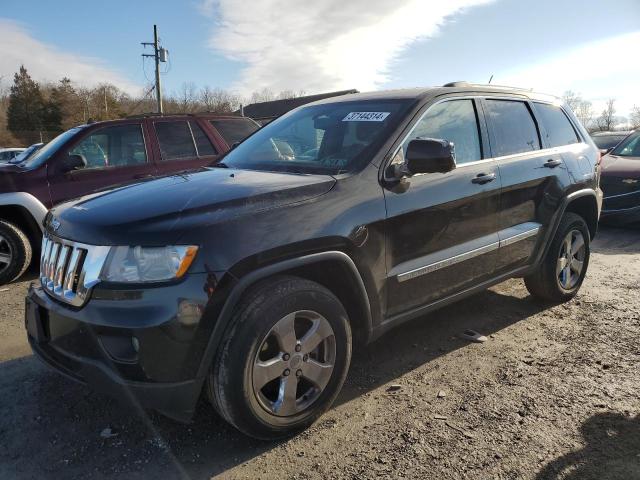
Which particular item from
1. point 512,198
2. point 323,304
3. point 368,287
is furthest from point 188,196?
point 512,198

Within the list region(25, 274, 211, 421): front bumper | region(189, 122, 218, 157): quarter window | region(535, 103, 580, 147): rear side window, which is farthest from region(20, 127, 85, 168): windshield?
region(535, 103, 580, 147): rear side window

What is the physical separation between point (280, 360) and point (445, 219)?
144 centimetres

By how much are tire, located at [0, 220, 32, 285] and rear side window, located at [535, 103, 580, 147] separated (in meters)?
5.53

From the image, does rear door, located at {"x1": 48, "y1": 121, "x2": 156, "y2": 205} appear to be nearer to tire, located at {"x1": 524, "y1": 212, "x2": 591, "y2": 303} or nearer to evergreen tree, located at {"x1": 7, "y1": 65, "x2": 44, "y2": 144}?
tire, located at {"x1": 524, "y1": 212, "x2": 591, "y2": 303}

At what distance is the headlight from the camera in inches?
85.8

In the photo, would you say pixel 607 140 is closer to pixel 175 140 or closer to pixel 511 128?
pixel 511 128

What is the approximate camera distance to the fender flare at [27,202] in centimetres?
548

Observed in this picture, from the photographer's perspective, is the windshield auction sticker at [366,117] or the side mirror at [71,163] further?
the side mirror at [71,163]

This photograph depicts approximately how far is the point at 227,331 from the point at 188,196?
73 cm

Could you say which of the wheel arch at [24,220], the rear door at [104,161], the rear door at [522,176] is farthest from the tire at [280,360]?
the wheel arch at [24,220]

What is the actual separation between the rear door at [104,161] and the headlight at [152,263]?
3.88 m

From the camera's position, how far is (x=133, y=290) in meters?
2.17

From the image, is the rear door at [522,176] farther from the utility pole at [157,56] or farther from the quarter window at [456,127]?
the utility pole at [157,56]

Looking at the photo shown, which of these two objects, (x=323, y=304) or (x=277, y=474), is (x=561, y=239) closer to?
(x=323, y=304)
